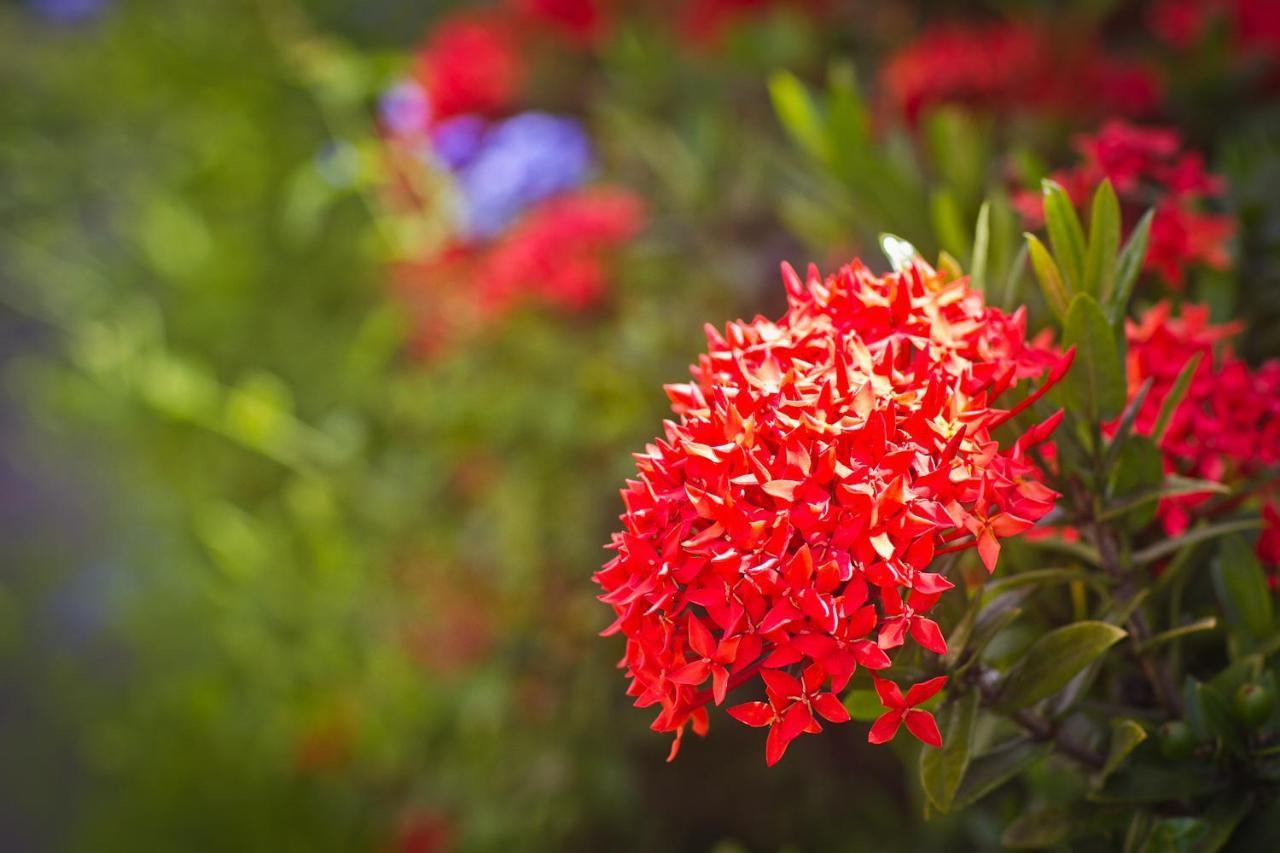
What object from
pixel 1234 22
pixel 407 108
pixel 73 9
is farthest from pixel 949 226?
pixel 73 9

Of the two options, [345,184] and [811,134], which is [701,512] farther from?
[345,184]

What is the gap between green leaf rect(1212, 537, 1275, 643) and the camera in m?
0.59

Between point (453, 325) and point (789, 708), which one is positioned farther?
point (453, 325)

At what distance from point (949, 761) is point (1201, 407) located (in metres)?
0.27

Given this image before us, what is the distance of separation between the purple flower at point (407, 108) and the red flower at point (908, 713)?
4.42 ft

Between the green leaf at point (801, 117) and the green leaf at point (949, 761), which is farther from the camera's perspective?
the green leaf at point (801, 117)

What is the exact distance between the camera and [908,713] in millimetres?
479

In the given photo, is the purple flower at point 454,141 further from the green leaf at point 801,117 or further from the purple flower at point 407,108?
the green leaf at point 801,117

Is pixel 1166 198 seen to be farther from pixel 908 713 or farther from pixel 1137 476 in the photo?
pixel 908 713

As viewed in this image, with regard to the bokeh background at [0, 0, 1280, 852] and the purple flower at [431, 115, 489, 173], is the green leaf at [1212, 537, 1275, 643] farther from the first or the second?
the purple flower at [431, 115, 489, 173]

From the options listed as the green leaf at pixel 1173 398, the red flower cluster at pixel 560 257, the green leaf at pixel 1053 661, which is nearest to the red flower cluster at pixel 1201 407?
the green leaf at pixel 1173 398

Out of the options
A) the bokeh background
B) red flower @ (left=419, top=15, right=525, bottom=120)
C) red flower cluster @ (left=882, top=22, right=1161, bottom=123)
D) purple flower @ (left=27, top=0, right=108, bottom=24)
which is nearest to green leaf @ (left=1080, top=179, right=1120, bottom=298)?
the bokeh background

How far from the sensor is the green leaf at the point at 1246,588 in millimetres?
591

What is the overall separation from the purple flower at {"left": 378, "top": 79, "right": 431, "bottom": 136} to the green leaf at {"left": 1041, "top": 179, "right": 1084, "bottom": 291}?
1.21m
